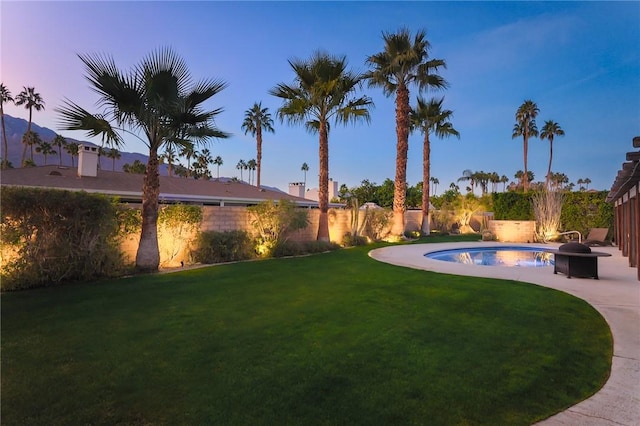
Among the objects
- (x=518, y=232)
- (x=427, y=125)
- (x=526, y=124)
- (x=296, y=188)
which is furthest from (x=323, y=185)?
(x=526, y=124)

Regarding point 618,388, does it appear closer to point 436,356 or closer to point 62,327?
point 436,356

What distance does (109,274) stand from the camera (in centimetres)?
857

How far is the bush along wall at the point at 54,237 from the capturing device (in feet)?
23.4

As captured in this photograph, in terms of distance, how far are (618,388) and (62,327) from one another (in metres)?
6.72

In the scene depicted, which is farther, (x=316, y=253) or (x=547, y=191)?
(x=547, y=191)

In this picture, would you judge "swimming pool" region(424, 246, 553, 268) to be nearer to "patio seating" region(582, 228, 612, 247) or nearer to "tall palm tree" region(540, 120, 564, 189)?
"patio seating" region(582, 228, 612, 247)

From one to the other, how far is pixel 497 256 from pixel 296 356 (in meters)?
14.3

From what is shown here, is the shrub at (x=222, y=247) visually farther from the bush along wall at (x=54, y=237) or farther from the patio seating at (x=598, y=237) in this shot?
the patio seating at (x=598, y=237)

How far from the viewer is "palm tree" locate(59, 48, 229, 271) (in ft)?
27.2

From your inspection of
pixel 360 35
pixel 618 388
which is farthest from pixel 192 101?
pixel 360 35

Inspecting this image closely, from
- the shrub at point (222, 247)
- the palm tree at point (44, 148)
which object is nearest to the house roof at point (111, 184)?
the shrub at point (222, 247)

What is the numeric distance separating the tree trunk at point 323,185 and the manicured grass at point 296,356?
30.7 feet

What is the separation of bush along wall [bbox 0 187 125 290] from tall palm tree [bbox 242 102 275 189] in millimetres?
31338

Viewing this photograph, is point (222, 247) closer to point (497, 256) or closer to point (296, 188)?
point (497, 256)
